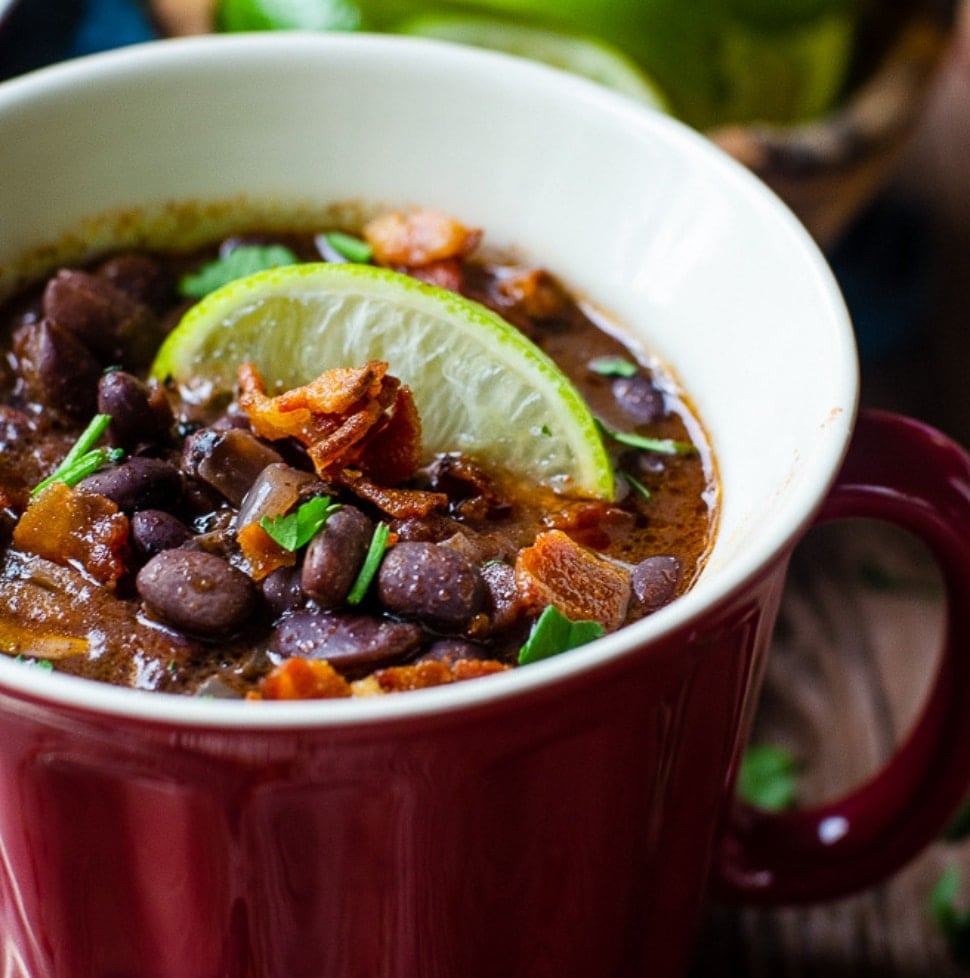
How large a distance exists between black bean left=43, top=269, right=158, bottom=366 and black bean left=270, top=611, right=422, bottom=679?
0.54 meters

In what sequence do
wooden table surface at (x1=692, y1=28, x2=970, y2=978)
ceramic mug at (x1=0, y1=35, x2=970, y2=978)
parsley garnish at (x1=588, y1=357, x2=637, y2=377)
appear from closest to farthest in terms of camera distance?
ceramic mug at (x1=0, y1=35, x2=970, y2=978) → parsley garnish at (x1=588, y1=357, x2=637, y2=377) → wooden table surface at (x1=692, y1=28, x2=970, y2=978)

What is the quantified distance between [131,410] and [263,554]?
25 centimetres

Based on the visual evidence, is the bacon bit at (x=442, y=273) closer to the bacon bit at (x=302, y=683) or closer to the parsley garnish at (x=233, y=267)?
the parsley garnish at (x=233, y=267)

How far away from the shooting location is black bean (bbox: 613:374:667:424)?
175cm

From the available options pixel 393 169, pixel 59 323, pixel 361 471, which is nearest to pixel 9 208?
pixel 59 323

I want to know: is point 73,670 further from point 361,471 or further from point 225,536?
point 361,471

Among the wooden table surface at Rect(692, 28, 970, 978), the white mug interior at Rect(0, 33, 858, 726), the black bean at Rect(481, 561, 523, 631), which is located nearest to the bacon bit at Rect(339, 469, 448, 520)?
the black bean at Rect(481, 561, 523, 631)

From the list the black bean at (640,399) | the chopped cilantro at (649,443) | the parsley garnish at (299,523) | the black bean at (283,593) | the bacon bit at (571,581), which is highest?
the parsley garnish at (299,523)

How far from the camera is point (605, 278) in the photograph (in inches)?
74.5

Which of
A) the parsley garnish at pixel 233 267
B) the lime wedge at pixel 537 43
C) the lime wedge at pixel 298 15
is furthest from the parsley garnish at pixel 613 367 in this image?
the lime wedge at pixel 298 15

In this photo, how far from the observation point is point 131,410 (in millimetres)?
1574

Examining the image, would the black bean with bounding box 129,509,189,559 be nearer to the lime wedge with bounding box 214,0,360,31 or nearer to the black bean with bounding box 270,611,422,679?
the black bean with bounding box 270,611,422,679

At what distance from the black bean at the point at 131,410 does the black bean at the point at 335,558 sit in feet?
0.97

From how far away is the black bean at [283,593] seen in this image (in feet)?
4.63
